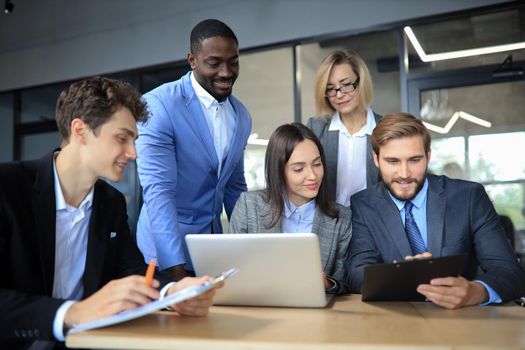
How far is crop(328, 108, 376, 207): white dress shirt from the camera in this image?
102 inches

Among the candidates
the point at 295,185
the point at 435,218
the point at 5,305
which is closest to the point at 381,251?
the point at 435,218

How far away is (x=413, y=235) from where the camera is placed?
78.0 inches

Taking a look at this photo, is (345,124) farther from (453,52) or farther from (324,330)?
(453,52)

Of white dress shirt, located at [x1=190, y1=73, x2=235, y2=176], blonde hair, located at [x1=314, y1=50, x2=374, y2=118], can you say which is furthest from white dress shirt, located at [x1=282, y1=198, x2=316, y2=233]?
blonde hair, located at [x1=314, y1=50, x2=374, y2=118]

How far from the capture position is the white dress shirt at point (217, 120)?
2.34 meters

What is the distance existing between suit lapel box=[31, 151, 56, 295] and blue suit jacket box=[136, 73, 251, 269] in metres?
0.60

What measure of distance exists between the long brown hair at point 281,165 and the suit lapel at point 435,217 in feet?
1.31

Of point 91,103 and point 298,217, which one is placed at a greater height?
point 91,103

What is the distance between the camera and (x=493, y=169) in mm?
4258

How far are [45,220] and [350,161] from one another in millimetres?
1522

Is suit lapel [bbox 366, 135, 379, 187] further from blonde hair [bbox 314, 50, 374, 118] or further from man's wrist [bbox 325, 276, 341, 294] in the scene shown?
man's wrist [bbox 325, 276, 341, 294]

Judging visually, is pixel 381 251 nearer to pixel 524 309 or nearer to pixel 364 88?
pixel 524 309

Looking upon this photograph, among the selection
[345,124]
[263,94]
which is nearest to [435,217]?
[345,124]

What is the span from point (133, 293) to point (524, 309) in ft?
3.44
